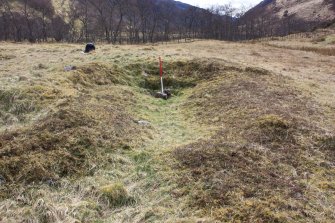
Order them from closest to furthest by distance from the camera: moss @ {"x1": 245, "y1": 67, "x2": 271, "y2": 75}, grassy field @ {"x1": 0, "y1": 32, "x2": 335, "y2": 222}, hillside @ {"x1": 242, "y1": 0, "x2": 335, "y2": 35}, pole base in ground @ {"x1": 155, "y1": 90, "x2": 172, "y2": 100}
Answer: grassy field @ {"x1": 0, "y1": 32, "x2": 335, "y2": 222}
pole base in ground @ {"x1": 155, "y1": 90, "x2": 172, "y2": 100}
moss @ {"x1": 245, "y1": 67, "x2": 271, "y2": 75}
hillside @ {"x1": 242, "y1": 0, "x2": 335, "y2": 35}

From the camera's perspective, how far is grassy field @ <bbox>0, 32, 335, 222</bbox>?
20.7 ft

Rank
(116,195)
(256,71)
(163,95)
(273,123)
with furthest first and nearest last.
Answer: (256,71) < (163,95) < (273,123) < (116,195)

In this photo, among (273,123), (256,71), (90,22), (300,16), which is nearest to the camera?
(273,123)

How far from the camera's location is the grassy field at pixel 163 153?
20.7 feet

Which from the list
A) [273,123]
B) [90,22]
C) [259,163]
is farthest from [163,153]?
[90,22]

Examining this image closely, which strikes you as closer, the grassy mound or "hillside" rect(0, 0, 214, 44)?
the grassy mound

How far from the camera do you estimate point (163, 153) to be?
851 centimetres

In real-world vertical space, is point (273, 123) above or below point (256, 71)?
below

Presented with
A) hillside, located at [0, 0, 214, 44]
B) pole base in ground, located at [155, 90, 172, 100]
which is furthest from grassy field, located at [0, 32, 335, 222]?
hillside, located at [0, 0, 214, 44]

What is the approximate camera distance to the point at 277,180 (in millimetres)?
6973

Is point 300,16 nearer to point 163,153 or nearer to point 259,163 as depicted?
point 163,153

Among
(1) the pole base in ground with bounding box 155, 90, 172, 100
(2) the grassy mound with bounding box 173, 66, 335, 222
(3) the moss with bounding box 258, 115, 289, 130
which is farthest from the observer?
(1) the pole base in ground with bounding box 155, 90, 172, 100

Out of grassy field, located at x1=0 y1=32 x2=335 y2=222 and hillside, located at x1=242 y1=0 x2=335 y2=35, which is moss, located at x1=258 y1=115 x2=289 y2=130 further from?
hillside, located at x1=242 y1=0 x2=335 y2=35

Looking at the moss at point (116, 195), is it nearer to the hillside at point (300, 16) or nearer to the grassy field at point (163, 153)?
the grassy field at point (163, 153)
